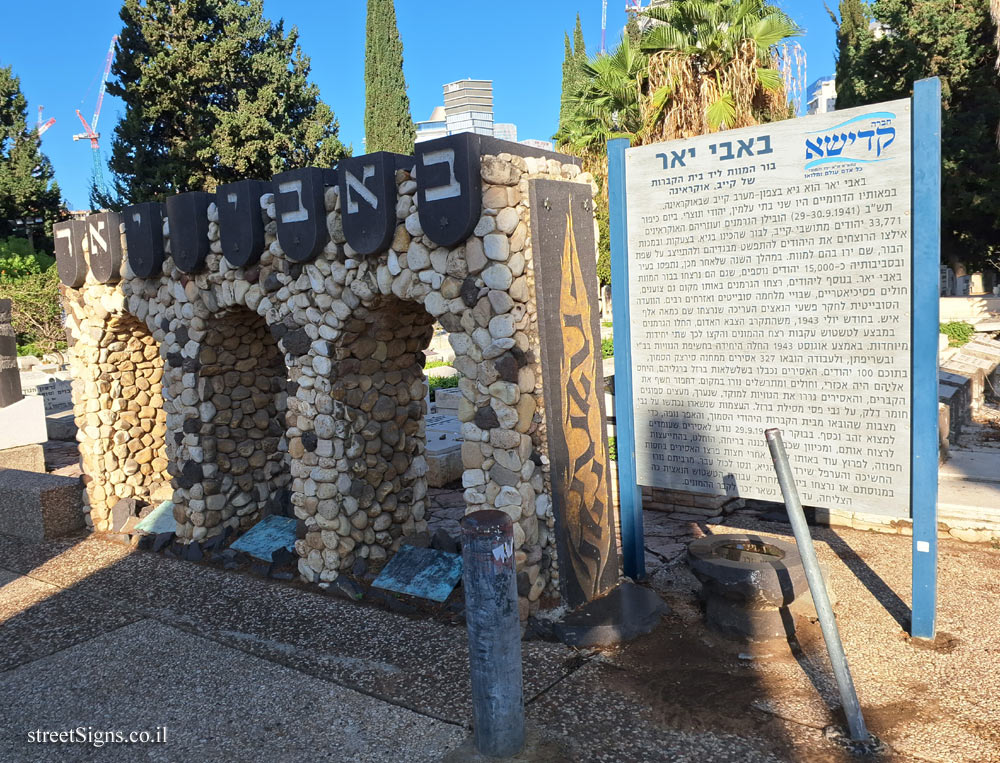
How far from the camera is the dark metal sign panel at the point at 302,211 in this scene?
532 centimetres

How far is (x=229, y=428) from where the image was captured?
→ 6770 mm

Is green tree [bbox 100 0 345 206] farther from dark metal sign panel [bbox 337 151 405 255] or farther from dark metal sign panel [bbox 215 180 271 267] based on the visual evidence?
dark metal sign panel [bbox 337 151 405 255]

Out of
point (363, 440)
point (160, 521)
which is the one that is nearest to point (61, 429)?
point (160, 521)

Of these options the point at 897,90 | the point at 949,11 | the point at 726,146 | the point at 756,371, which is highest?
the point at 949,11

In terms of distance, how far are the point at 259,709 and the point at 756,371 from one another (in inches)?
125

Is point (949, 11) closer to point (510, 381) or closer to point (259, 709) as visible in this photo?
point (510, 381)

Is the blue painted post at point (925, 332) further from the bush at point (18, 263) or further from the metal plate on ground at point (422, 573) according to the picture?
the bush at point (18, 263)

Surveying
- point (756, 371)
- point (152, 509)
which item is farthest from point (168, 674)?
point (756, 371)

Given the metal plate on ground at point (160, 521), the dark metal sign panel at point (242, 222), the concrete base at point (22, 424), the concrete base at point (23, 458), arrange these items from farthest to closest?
the concrete base at point (22, 424) → the concrete base at point (23, 458) → the metal plate on ground at point (160, 521) → the dark metal sign panel at point (242, 222)

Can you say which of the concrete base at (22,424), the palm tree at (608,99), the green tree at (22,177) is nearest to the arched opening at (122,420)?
the concrete base at (22,424)

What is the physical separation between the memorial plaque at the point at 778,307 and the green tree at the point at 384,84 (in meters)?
24.2

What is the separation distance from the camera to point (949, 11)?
2170 centimetres

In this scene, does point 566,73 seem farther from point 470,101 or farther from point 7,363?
point 470,101

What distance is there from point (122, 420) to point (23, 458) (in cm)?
326
